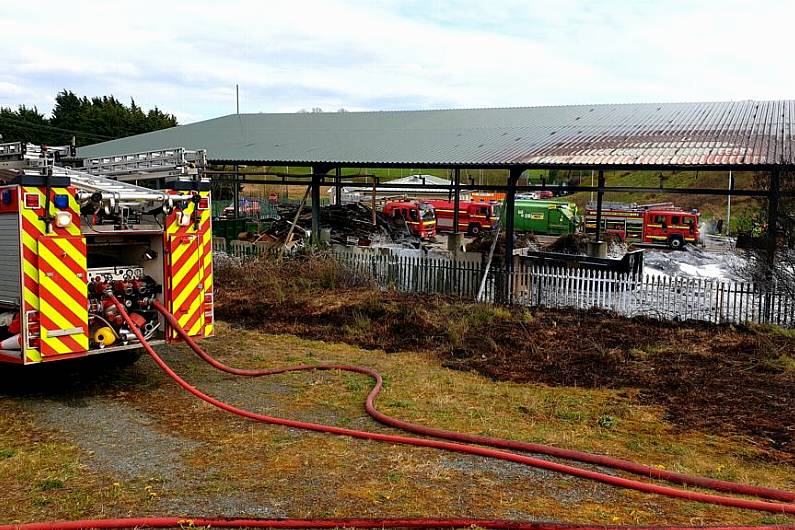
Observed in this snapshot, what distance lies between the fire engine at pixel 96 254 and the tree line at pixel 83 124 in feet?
179

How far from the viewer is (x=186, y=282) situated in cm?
847

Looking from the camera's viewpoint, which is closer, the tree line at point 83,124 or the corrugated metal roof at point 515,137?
the corrugated metal roof at point 515,137

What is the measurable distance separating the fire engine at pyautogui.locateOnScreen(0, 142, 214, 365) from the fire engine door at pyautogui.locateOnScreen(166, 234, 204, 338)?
0.04ft

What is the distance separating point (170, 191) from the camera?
829 centimetres

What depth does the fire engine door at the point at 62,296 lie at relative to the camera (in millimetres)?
7078

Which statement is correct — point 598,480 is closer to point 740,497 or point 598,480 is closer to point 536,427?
point 740,497

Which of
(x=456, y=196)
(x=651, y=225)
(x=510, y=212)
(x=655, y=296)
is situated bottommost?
(x=655, y=296)

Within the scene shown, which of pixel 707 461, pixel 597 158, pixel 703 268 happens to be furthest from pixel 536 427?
pixel 703 268

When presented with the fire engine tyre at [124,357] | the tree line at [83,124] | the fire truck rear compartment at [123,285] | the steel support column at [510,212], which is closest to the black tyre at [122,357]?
the fire engine tyre at [124,357]

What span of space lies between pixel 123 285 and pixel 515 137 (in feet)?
44.0

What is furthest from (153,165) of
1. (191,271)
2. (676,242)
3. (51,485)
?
(676,242)

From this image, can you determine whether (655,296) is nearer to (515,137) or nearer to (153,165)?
(515,137)

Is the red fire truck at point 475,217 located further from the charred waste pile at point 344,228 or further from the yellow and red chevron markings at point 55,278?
the yellow and red chevron markings at point 55,278

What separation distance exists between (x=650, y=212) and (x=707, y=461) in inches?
1112
